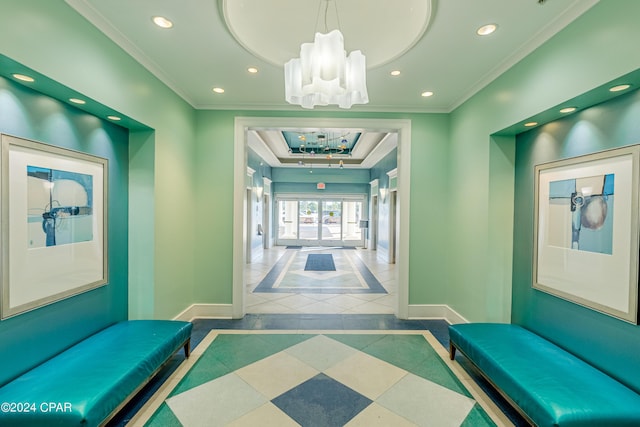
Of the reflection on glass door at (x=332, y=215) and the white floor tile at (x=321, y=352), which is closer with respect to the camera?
the white floor tile at (x=321, y=352)

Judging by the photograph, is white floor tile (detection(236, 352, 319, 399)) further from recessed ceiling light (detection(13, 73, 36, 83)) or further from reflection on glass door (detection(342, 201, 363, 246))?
reflection on glass door (detection(342, 201, 363, 246))

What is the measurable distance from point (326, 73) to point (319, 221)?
1000 cm

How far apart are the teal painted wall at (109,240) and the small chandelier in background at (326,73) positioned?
187 centimetres

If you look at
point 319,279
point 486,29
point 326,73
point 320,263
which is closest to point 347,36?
point 326,73

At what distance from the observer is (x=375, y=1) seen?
2195 mm

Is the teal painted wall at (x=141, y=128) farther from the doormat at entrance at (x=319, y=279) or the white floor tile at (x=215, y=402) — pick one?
the doormat at entrance at (x=319, y=279)

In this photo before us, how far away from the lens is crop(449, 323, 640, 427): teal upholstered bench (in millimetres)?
1509

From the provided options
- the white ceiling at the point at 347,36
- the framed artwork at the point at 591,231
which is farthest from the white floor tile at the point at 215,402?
the white ceiling at the point at 347,36

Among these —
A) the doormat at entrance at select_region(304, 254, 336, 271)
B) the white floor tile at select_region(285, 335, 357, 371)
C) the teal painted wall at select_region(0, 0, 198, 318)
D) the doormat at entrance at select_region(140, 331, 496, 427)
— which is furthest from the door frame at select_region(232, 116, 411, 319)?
the doormat at entrance at select_region(304, 254, 336, 271)

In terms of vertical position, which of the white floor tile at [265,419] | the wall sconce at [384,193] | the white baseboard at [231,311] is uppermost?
the wall sconce at [384,193]

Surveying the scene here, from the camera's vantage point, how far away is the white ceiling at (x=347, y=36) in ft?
6.48

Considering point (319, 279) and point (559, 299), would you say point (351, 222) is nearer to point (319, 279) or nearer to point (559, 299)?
point (319, 279)

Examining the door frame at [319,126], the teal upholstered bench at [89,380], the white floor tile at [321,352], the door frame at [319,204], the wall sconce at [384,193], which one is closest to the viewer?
the teal upholstered bench at [89,380]

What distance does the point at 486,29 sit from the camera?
217cm
